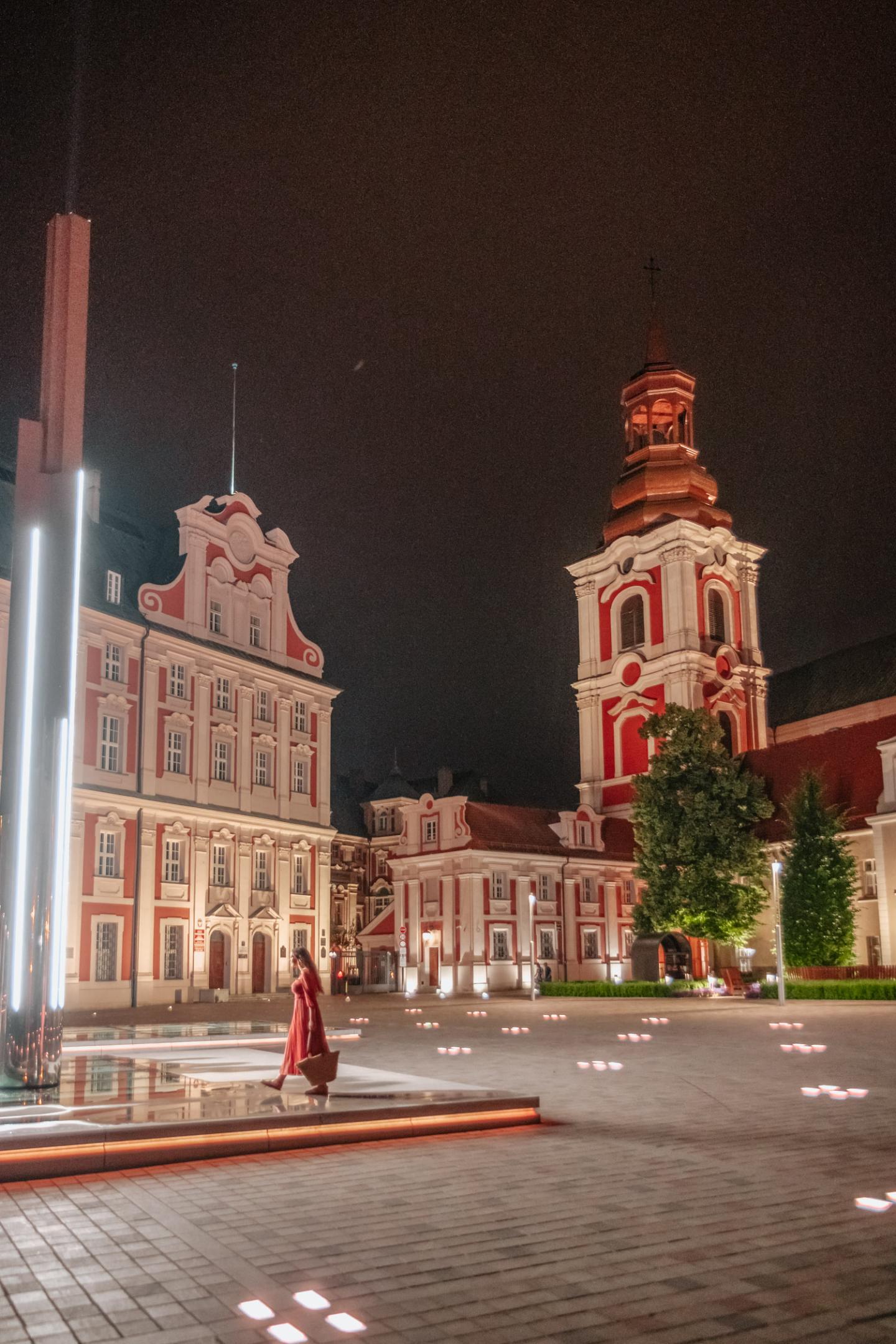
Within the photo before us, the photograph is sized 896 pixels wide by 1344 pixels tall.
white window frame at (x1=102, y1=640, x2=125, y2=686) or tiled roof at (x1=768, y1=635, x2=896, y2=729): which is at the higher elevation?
tiled roof at (x1=768, y1=635, x2=896, y2=729)

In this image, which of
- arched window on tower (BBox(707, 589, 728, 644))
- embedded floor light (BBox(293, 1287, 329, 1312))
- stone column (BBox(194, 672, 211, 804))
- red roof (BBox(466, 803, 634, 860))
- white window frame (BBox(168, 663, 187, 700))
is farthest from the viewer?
arched window on tower (BBox(707, 589, 728, 644))

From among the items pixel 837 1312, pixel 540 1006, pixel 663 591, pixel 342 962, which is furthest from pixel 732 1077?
pixel 342 962

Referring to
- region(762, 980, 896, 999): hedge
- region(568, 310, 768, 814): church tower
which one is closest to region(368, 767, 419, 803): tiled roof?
region(568, 310, 768, 814): church tower

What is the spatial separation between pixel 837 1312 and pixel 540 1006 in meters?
33.1

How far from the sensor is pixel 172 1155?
10.1 meters

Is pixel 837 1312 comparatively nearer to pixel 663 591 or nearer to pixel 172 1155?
pixel 172 1155

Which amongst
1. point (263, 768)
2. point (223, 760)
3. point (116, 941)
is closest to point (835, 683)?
point (263, 768)

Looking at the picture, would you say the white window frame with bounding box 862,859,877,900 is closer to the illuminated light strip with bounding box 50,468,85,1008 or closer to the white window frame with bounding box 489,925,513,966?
the white window frame with bounding box 489,925,513,966

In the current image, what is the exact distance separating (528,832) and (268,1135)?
5199 cm

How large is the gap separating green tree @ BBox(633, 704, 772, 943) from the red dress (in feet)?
121

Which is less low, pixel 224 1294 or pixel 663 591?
pixel 663 591

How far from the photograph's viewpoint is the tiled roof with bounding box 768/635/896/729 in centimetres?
6950

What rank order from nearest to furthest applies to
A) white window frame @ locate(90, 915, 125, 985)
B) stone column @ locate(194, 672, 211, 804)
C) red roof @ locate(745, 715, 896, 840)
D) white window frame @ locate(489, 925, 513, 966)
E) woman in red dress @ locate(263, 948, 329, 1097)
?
woman in red dress @ locate(263, 948, 329, 1097), white window frame @ locate(90, 915, 125, 985), stone column @ locate(194, 672, 211, 804), red roof @ locate(745, 715, 896, 840), white window frame @ locate(489, 925, 513, 966)

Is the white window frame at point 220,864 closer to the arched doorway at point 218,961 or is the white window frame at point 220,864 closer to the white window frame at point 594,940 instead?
the arched doorway at point 218,961
